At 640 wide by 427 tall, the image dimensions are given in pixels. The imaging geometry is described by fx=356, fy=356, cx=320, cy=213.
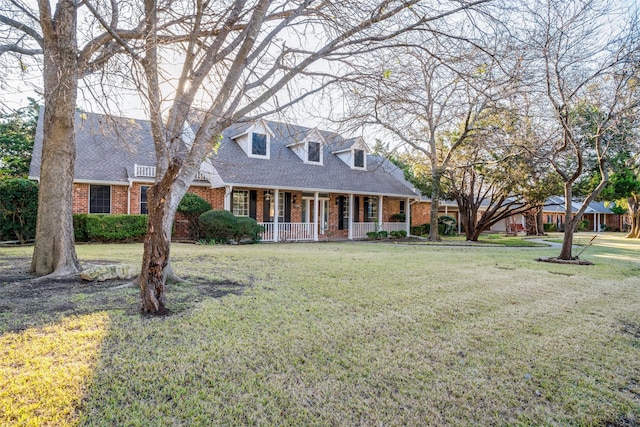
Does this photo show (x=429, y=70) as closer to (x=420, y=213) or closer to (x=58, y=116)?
(x=58, y=116)

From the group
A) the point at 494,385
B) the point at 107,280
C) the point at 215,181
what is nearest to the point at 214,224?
the point at 215,181

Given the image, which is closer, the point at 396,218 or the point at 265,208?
the point at 265,208

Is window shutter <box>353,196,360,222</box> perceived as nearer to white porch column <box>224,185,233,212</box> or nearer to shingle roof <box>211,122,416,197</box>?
shingle roof <box>211,122,416,197</box>

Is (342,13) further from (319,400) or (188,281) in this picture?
(319,400)

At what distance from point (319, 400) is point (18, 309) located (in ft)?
12.8

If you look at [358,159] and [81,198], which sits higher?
[358,159]

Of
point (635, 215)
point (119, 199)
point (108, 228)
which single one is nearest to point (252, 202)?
point (119, 199)

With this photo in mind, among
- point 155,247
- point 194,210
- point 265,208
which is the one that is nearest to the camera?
point 155,247

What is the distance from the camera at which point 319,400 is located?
98.7 inches

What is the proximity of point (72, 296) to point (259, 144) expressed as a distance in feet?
44.7

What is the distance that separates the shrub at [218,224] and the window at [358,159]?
9324 mm

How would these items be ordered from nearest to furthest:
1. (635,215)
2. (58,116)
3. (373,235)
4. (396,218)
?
(58,116) < (373,235) < (396,218) < (635,215)

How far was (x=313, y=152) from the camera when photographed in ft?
Result: 63.7

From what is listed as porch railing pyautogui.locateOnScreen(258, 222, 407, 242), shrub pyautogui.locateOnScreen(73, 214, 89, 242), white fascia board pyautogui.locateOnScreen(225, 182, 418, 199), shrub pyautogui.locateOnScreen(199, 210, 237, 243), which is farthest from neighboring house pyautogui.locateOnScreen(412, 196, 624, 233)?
shrub pyautogui.locateOnScreen(73, 214, 89, 242)
